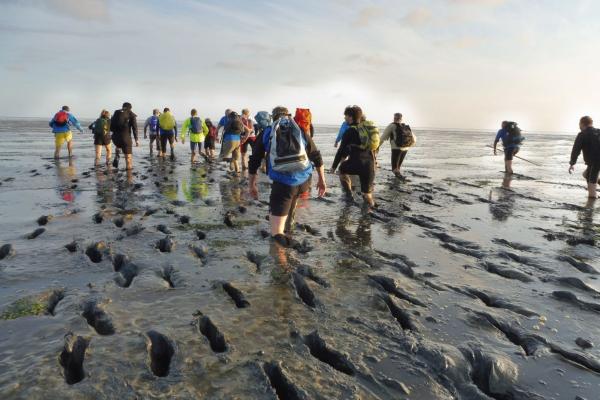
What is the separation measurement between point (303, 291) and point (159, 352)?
1901 mm

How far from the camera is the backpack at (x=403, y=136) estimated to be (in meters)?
14.9

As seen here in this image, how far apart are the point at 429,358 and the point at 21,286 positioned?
15.5 feet

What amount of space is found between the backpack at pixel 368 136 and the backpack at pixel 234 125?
24.5 ft

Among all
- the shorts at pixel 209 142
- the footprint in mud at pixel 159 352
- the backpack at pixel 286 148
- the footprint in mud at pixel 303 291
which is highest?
the backpack at pixel 286 148

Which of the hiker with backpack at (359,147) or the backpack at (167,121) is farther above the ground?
the backpack at (167,121)

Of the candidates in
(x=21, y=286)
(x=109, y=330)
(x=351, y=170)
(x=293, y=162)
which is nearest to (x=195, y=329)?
(x=109, y=330)

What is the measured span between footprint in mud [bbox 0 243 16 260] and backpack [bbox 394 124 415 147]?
1216 centimetres

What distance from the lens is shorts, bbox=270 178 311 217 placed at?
6398 mm

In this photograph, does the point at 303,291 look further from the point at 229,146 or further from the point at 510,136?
the point at 510,136

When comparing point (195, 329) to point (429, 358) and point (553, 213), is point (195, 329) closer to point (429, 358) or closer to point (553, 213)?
point (429, 358)

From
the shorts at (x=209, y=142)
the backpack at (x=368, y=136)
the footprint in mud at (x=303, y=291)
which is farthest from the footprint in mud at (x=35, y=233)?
the shorts at (x=209, y=142)

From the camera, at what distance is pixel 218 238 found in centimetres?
730

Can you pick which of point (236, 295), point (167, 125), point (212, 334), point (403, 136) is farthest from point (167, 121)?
point (212, 334)

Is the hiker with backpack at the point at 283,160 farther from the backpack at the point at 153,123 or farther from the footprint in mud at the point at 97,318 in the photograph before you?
the backpack at the point at 153,123
